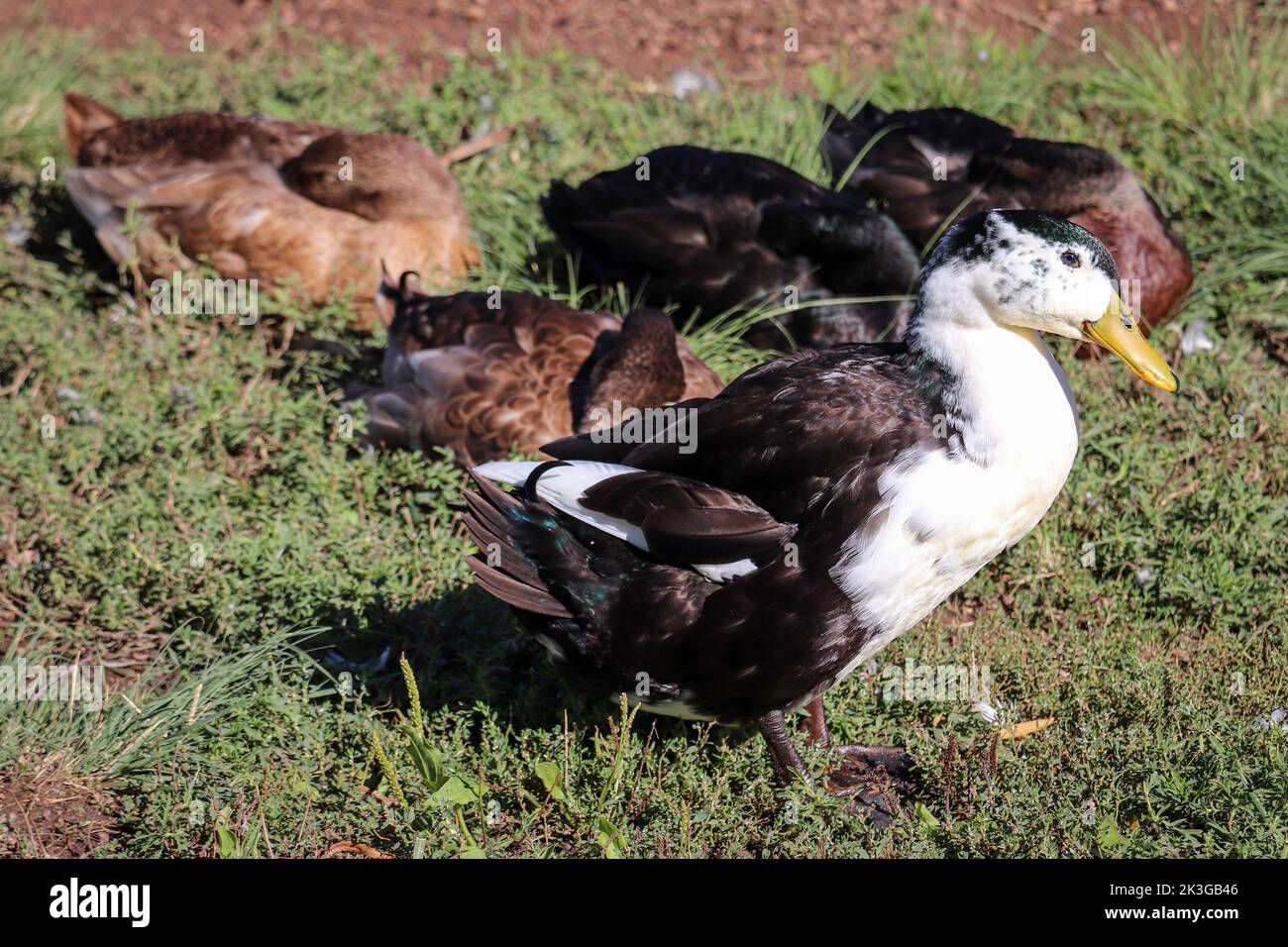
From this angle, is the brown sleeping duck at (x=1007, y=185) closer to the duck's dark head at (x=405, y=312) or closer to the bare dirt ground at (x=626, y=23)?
the bare dirt ground at (x=626, y=23)

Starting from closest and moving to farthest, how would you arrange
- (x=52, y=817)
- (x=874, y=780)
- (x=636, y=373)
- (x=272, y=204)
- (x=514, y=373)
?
(x=52, y=817), (x=874, y=780), (x=636, y=373), (x=514, y=373), (x=272, y=204)

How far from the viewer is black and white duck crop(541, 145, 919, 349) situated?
5191 millimetres

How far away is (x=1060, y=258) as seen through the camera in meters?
3.06

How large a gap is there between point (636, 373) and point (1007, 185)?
1996 mm

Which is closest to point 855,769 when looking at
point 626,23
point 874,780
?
point 874,780

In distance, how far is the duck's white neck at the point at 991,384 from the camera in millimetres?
3059

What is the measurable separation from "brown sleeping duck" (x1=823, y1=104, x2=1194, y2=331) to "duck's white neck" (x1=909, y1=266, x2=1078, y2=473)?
217 cm

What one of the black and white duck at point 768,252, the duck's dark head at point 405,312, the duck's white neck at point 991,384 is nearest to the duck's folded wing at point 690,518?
the duck's white neck at point 991,384

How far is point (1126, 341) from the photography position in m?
3.17

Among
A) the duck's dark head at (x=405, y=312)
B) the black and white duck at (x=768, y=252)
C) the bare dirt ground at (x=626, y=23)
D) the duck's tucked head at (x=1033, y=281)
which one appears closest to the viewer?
the duck's tucked head at (x=1033, y=281)

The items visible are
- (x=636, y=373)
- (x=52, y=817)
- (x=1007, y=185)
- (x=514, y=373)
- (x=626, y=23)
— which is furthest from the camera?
(x=626, y=23)

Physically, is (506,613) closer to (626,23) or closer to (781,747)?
(781,747)

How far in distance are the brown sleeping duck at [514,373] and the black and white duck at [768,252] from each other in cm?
36
